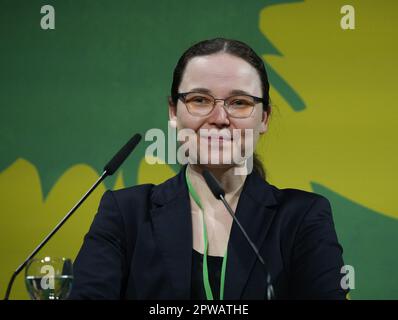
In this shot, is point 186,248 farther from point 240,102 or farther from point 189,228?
point 240,102

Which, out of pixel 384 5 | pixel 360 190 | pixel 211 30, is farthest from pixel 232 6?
pixel 360 190

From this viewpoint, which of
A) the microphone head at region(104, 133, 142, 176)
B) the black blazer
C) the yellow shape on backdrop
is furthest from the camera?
the yellow shape on backdrop

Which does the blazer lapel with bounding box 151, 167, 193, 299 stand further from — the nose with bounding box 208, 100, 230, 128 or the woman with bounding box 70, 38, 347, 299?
the nose with bounding box 208, 100, 230, 128

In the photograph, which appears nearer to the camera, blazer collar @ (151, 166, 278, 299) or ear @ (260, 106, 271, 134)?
blazer collar @ (151, 166, 278, 299)

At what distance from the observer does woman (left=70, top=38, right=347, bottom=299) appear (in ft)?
4.64

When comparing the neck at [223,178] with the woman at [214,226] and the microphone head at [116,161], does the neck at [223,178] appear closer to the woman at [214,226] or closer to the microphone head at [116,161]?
the woman at [214,226]

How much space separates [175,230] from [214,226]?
0.31ft

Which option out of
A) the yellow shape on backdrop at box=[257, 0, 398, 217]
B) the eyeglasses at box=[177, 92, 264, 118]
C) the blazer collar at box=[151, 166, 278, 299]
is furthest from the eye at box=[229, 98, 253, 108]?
the yellow shape on backdrop at box=[257, 0, 398, 217]

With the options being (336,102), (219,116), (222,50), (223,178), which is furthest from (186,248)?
(336,102)

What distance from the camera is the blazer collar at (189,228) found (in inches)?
55.7

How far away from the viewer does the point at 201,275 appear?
4.74 feet

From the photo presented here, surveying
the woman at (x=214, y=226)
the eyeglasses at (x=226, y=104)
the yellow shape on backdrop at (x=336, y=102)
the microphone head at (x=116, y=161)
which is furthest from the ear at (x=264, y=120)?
the yellow shape on backdrop at (x=336, y=102)

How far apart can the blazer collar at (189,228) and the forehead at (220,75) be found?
0.78 ft

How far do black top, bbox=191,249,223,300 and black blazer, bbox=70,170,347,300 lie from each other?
0.8 inches
